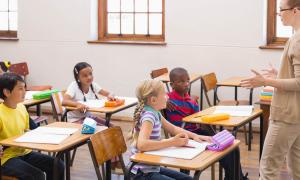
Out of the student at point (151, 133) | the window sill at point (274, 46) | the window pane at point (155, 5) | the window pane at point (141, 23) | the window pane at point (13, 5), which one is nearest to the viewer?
the student at point (151, 133)

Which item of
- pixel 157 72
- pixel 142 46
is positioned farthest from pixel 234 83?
pixel 142 46

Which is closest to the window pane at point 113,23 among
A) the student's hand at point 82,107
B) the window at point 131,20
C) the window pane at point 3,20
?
the window at point 131,20

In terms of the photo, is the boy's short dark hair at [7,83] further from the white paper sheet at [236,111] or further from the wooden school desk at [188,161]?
the white paper sheet at [236,111]

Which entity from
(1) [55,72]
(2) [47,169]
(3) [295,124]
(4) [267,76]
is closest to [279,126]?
(3) [295,124]

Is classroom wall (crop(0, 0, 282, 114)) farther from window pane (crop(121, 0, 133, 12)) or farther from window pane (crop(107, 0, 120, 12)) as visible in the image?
window pane (crop(121, 0, 133, 12))

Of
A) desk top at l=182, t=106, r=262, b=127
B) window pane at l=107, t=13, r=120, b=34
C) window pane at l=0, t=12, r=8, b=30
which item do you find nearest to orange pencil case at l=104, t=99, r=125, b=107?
desk top at l=182, t=106, r=262, b=127

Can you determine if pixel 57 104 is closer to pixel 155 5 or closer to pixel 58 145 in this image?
pixel 58 145

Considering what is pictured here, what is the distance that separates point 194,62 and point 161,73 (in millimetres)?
604

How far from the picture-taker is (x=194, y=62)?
6938mm

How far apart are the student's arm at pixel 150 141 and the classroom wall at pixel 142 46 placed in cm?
368

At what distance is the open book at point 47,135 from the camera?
11.1 ft

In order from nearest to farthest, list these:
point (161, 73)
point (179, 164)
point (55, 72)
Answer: point (179, 164)
point (161, 73)
point (55, 72)

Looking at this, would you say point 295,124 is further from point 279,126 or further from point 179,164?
point 179,164

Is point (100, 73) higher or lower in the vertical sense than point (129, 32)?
lower
